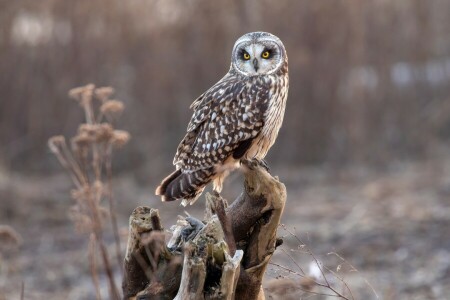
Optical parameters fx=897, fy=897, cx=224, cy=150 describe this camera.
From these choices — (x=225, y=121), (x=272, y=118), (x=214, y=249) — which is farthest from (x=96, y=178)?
(x=272, y=118)

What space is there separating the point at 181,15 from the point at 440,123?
4636 millimetres

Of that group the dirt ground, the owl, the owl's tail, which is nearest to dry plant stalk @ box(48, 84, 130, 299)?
the owl's tail

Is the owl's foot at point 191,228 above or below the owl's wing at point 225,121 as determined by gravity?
below

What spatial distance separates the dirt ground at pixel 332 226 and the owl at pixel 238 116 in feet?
6.57

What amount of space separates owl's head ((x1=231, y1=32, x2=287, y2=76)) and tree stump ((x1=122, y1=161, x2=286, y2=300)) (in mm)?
1279

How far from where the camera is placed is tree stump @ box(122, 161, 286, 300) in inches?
149

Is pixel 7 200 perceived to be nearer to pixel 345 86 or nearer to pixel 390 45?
pixel 345 86

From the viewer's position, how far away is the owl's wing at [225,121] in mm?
5395

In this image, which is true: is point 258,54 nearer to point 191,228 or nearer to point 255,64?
point 255,64

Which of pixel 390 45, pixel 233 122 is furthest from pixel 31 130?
pixel 233 122

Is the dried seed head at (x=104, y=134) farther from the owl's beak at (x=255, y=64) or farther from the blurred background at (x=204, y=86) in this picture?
the blurred background at (x=204, y=86)

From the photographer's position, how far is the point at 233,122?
5.42m

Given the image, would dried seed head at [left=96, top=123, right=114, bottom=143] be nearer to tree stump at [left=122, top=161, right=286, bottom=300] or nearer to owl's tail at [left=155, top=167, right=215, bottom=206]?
tree stump at [left=122, top=161, right=286, bottom=300]

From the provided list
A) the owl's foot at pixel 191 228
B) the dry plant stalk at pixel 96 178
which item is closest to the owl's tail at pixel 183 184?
the owl's foot at pixel 191 228
